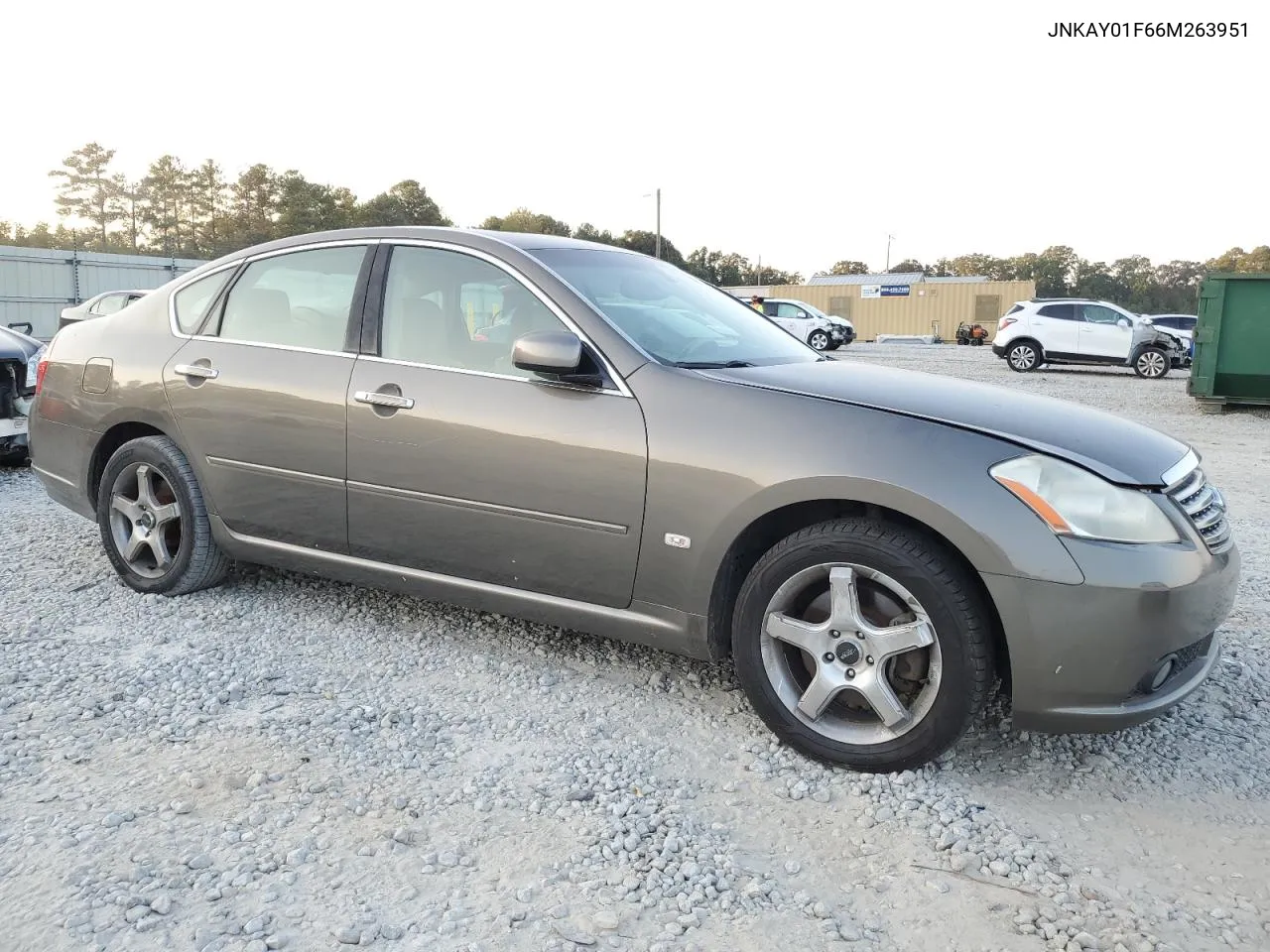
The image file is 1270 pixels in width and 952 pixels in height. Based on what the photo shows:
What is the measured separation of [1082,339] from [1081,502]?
19.9 m

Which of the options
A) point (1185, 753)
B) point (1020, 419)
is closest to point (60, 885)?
point (1020, 419)

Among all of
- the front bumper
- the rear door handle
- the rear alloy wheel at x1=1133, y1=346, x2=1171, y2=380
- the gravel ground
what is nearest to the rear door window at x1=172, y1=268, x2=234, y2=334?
the rear door handle

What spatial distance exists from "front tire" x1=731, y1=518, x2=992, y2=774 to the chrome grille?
66 centimetres

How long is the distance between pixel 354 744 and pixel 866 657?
5.03 ft

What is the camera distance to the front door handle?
3.48 m

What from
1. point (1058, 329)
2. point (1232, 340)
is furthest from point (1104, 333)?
point (1232, 340)

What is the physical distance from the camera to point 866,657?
109 inches

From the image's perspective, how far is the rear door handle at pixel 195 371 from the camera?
4008 millimetres

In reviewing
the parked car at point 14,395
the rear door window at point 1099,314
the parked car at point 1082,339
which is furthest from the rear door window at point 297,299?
the rear door window at point 1099,314

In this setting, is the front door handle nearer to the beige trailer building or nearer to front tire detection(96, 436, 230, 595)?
front tire detection(96, 436, 230, 595)

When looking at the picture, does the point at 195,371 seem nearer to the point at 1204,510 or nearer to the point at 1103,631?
the point at 1103,631

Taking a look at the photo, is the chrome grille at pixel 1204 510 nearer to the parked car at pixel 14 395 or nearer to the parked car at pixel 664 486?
the parked car at pixel 664 486

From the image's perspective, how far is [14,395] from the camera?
6895 millimetres

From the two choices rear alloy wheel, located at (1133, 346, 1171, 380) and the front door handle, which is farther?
rear alloy wheel, located at (1133, 346, 1171, 380)
